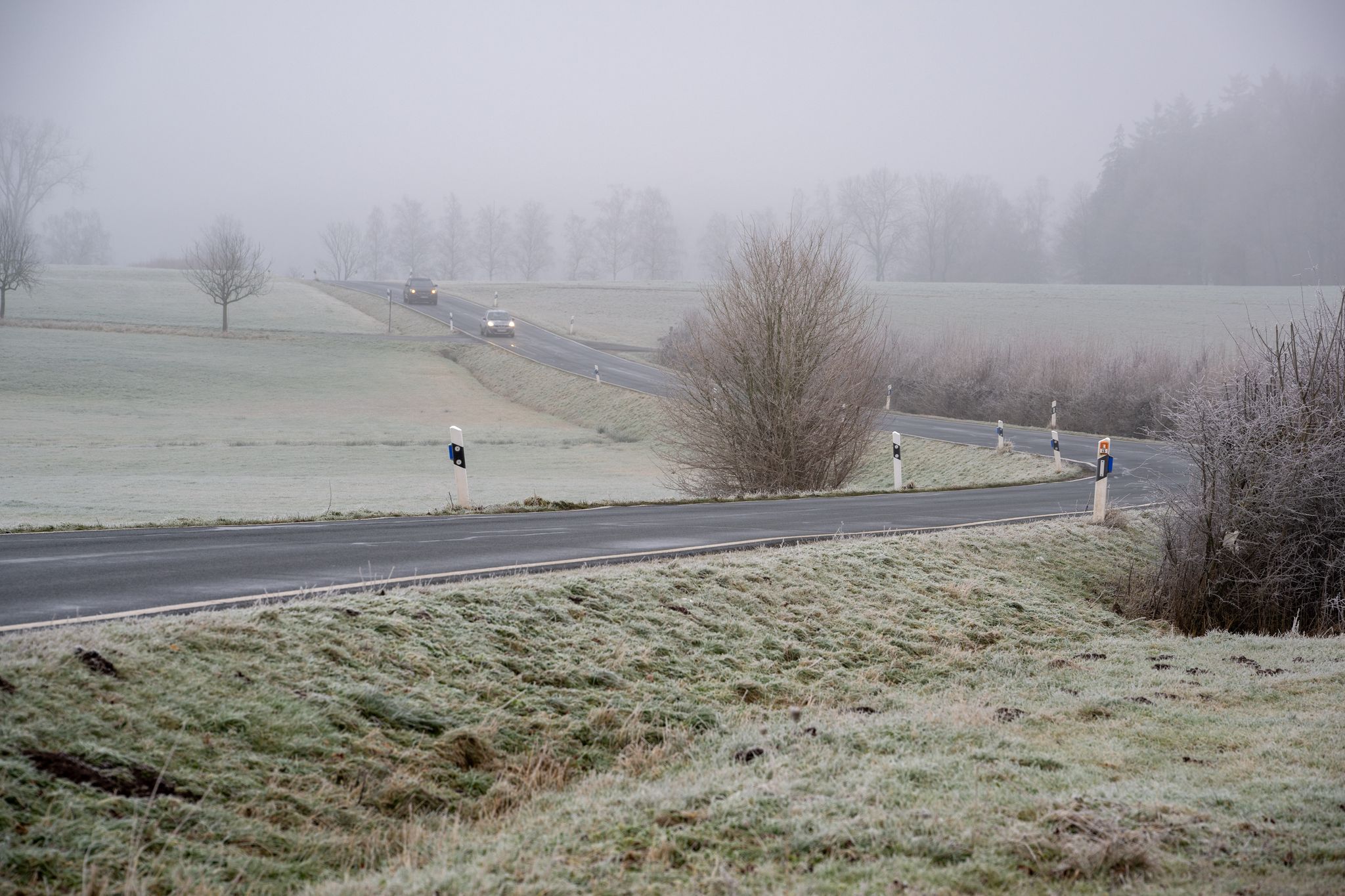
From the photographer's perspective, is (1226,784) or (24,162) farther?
(24,162)

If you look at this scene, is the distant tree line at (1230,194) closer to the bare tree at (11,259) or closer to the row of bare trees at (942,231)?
the row of bare trees at (942,231)

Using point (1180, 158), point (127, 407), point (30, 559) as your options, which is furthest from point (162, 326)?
point (1180, 158)

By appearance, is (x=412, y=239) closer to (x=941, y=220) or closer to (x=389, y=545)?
(x=941, y=220)

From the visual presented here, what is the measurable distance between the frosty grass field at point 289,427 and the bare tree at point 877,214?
75.6 metres

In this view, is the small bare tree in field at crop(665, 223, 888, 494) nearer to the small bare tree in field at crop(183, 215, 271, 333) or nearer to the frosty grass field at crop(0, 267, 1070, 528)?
the frosty grass field at crop(0, 267, 1070, 528)

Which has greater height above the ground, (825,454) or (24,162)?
(24,162)

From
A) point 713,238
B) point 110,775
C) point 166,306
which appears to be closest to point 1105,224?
point 713,238

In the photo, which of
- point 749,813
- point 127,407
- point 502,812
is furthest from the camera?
point 127,407

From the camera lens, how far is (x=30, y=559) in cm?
980

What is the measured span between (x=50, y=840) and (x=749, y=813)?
3.05 m

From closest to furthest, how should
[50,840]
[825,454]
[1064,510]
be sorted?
[50,840] → [1064,510] → [825,454]

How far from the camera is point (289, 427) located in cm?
3831

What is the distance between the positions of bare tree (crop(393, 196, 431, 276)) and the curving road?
455 feet

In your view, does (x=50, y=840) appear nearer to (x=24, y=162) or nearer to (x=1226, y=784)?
(x=1226, y=784)
